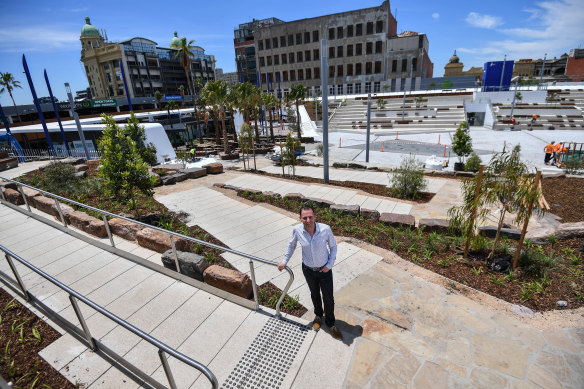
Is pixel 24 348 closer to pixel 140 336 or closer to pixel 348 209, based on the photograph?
pixel 140 336

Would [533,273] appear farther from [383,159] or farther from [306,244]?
[383,159]

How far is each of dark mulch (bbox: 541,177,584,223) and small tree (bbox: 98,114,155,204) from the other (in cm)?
1215

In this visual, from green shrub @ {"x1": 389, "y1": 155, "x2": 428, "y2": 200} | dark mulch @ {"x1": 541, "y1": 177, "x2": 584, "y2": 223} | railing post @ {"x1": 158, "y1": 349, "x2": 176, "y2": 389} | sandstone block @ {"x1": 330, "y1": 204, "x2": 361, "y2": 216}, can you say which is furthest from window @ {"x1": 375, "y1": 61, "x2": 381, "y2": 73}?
railing post @ {"x1": 158, "y1": 349, "x2": 176, "y2": 389}

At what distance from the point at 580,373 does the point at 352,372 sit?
8.75ft

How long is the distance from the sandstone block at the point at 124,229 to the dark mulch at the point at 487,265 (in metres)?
4.86

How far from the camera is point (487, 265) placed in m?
5.80

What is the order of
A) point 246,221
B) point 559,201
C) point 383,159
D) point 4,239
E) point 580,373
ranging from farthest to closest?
point 383,159 → point 559,201 → point 246,221 → point 4,239 → point 580,373

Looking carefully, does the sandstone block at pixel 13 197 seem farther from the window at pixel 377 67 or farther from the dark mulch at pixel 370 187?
the window at pixel 377 67

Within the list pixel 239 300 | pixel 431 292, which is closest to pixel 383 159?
pixel 431 292

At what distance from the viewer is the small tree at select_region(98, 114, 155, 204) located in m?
7.84

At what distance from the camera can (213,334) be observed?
4.06m

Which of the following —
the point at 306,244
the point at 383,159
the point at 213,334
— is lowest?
the point at 383,159

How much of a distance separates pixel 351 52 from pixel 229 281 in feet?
233

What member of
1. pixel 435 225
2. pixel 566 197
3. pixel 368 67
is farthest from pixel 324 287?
pixel 368 67
